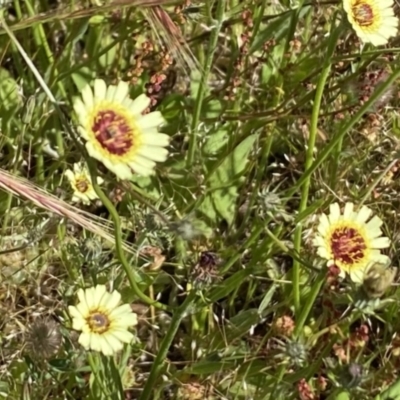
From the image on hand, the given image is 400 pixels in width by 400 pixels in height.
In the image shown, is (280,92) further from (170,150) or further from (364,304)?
(364,304)

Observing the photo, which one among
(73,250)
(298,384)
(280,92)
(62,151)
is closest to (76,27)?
(62,151)

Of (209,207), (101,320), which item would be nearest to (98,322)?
(101,320)

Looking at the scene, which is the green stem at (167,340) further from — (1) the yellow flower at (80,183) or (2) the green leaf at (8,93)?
(2) the green leaf at (8,93)

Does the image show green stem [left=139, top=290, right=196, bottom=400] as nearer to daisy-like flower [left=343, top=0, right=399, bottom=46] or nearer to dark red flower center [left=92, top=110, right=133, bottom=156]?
dark red flower center [left=92, top=110, right=133, bottom=156]

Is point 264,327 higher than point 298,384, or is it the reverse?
point 264,327

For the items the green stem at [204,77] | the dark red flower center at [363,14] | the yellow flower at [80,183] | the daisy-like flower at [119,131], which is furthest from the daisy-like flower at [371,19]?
the yellow flower at [80,183]

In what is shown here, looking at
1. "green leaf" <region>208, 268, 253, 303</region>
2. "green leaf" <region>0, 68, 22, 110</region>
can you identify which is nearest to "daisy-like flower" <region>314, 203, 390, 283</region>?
"green leaf" <region>208, 268, 253, 303</region>
